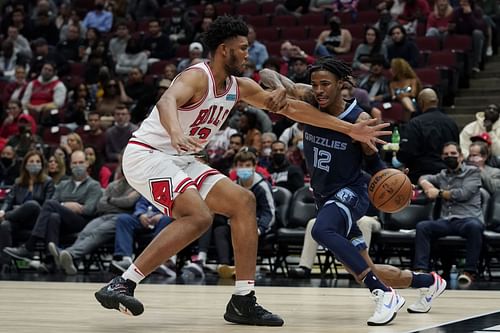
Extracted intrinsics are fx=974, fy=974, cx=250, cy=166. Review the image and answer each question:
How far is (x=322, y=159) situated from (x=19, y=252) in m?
6.32

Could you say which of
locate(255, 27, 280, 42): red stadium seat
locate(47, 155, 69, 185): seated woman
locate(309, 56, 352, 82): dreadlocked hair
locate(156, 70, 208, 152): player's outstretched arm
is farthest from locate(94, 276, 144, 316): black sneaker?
locate(255, 27, 280, 42): red stadium seat

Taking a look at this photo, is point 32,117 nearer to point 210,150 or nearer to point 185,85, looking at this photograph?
point 210,150

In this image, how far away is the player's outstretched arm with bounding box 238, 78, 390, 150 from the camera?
5477 millimetres

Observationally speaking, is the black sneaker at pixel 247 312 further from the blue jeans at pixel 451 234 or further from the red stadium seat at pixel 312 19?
the red stadium seat at pixel 312 19

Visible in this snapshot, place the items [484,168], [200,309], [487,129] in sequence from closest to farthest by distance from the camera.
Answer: [200,309], [484,168], [487,129]

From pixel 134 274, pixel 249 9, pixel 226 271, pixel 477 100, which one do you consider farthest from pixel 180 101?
pixel 249 9

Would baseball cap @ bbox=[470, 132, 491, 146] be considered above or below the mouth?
below

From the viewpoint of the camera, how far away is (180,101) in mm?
5230

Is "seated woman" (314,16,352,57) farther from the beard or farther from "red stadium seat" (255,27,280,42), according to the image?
the beard

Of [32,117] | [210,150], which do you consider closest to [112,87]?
[32,117]

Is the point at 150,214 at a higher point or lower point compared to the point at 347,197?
lower

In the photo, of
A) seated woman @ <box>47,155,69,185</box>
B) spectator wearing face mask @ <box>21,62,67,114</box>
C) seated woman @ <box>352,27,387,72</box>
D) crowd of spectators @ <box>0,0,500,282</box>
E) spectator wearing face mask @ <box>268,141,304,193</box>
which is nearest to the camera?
crowd of spectators @ <box>0,0,500,282</box>

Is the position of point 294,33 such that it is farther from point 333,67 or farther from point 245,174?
point 333,67

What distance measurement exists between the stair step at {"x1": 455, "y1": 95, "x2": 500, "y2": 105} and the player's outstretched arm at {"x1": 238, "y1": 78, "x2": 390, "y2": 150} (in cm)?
785
